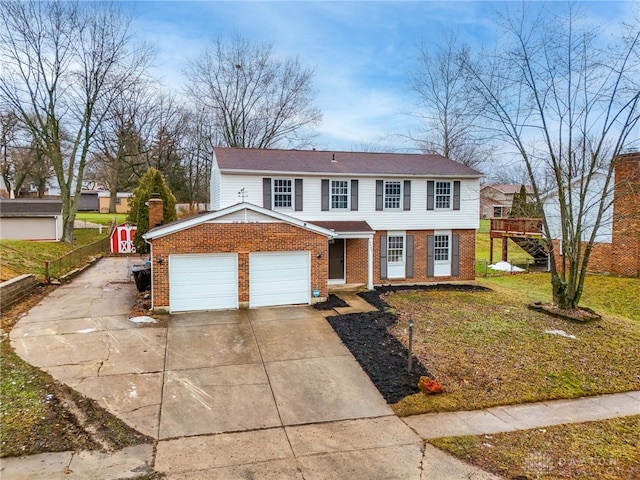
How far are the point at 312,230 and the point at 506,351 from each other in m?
6.64

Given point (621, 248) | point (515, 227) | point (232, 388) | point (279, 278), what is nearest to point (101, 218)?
point (279, 278)

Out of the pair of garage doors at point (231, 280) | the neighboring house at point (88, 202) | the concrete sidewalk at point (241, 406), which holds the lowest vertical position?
the concrete sidewalk at point (241, 406)

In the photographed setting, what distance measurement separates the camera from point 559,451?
Answer: 5922mm

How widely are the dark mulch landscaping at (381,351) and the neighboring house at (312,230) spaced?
238cm

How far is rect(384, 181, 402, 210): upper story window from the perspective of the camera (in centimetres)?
1745

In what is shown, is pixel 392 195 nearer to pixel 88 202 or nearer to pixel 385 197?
pixel 385 197

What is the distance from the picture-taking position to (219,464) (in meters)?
5.46

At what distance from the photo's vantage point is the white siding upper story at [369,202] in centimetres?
1581

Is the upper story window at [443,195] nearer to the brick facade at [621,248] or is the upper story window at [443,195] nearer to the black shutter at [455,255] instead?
the black shutter at [455,255]

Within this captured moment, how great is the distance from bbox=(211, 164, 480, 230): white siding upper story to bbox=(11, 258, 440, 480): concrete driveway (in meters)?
5.05

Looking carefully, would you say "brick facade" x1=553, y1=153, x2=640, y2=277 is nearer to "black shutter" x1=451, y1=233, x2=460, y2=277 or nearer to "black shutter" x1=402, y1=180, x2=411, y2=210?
"black shutter" x1=451, y1=233, x2=460, y2=277

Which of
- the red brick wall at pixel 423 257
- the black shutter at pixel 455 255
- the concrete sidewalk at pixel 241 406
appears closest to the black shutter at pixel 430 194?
the red brick wall at pixel 423 257

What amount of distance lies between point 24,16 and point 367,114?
20.7 metres

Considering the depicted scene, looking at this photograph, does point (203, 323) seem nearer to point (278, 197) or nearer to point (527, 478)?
point (278, 197)
